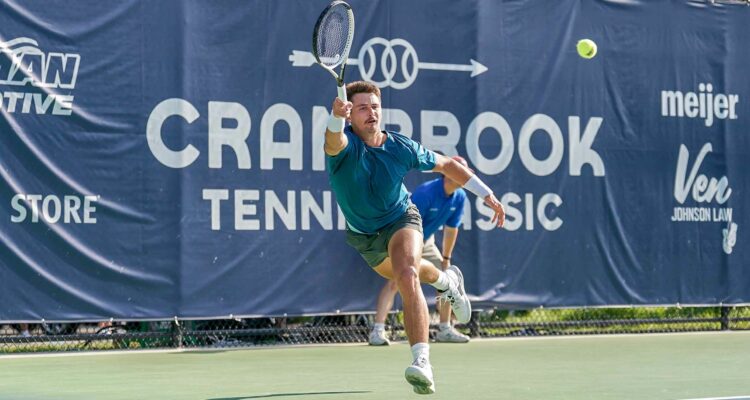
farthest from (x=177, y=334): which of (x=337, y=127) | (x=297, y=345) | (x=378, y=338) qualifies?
(x=337, y=127)

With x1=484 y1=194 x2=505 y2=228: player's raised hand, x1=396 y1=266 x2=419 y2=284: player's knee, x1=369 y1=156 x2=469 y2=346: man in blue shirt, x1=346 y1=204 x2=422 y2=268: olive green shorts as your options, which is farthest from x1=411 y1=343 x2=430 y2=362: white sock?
x1=369 y1=156 x2=469 y2=346: man in blue shirt

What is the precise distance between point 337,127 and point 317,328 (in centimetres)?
472

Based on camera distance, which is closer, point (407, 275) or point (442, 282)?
point (407, 275)

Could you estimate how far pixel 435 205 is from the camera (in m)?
10.3

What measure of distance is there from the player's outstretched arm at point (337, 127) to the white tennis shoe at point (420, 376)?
4.07 feet

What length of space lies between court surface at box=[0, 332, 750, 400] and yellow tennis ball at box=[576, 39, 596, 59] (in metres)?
2.63

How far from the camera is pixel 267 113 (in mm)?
10328

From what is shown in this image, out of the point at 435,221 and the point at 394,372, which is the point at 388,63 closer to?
the point at 435,221

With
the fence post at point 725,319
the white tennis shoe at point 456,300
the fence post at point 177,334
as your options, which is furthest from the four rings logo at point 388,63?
the fence post at point 725,319

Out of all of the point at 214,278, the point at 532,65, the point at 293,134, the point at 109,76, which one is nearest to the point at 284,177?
the point at 293,134

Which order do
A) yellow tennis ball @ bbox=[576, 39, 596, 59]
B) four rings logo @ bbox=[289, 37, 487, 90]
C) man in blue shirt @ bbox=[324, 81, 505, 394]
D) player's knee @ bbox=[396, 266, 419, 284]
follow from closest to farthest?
player's knee @ bbox=[396, 266, 419, 284] < man in blue shirt @ bbox=[324, 81, 505, 394] < four rings logo @ bbox=[289, 37, 487, 90] < yellow tennis ball @ bbox=[576, 39, 596, 59]

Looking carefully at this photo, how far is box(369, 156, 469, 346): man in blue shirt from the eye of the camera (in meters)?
10.3

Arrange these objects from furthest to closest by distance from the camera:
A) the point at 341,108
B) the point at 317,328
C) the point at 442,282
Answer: the point at 317,328, the point at 442,282, the point at 341,108

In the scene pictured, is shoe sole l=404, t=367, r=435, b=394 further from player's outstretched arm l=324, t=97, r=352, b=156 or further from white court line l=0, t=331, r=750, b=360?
white court line l=0, t=331, r=750, b=360
